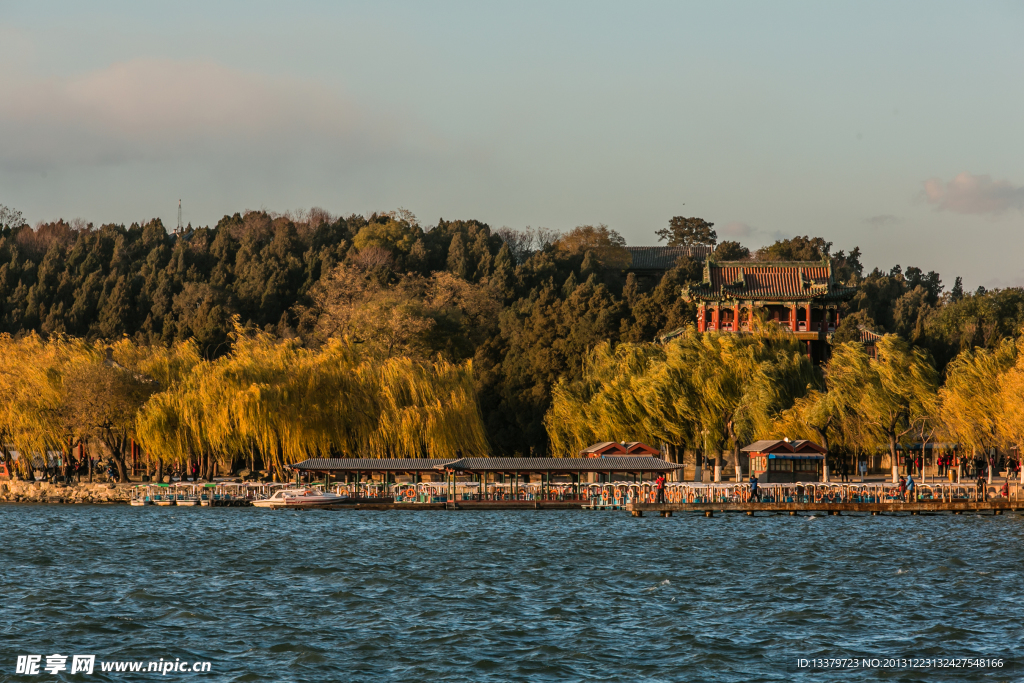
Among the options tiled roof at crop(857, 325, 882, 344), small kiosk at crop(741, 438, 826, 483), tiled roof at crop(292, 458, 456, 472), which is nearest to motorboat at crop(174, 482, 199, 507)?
tiled roof at crop(292, 458, 456, 472)

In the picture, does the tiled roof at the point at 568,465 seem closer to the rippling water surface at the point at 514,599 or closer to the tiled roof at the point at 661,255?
the rippling water surface at the point at 514,599

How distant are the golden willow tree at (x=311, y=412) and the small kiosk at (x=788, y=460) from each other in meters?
14.8

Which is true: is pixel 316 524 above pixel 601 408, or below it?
below

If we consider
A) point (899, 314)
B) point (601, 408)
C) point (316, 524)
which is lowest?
point (316, 524)

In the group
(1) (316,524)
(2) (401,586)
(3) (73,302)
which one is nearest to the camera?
(2) (401,586)

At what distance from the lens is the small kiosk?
60.7 m

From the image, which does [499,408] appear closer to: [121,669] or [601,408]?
[601,408]

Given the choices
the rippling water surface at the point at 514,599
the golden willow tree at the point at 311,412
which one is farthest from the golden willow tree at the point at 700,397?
the rippling water surface at the point at 514,599

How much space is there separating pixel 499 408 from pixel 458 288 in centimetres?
Result: 2370

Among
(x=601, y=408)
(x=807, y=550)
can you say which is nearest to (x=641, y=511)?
(x=601, y=408)

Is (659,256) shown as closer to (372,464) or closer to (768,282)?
(768,282)

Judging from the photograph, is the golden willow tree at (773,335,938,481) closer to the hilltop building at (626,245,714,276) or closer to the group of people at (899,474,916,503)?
the group of people at (899,474,916,503)

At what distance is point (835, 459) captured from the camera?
2721 inches

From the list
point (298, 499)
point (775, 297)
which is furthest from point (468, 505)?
point (775, 297)
